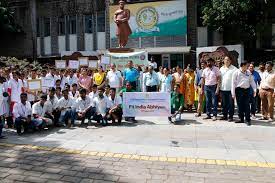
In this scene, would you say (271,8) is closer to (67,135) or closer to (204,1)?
(204,1)

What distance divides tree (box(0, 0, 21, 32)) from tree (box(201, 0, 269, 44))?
1509cm

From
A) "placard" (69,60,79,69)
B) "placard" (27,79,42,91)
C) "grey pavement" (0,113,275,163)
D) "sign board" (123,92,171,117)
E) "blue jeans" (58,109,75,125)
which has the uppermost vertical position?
"placard" (69,60,79,69)

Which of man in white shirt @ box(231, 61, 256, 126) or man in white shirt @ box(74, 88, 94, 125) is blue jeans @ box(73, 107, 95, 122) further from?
man in white shirt @ box(231, 61, 256, 126)

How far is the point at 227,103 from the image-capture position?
11.6 meters

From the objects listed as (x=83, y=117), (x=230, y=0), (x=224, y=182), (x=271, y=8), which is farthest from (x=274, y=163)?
(x=271, y=8)

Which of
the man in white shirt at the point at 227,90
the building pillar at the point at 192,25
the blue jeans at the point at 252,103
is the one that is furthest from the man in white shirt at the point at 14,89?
the building pillar at the point at 192,25

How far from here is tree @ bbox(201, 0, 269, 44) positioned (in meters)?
23.2

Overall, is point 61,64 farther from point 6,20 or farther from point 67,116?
point 6,20

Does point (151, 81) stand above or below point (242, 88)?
above

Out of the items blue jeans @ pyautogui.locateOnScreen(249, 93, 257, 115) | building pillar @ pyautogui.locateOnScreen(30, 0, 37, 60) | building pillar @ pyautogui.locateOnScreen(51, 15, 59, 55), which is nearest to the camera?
blue jeans @ pyautogui.locateOnScreen(249, 93, 257, 115)

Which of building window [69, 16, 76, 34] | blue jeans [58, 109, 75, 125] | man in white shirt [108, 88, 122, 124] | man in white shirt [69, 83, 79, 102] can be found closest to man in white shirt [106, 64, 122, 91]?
man in white shirt [69, 83, 79, 102]

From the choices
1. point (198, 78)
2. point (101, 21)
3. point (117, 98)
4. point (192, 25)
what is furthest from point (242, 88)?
point (101, 21)

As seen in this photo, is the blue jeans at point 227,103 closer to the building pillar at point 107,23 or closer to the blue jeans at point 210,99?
the blue jeans at point 210,99

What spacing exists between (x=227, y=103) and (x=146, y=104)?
2371 mm
